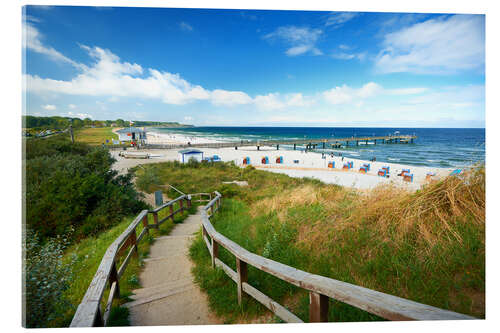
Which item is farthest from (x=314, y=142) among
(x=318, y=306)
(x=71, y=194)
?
(x=318, y=306)

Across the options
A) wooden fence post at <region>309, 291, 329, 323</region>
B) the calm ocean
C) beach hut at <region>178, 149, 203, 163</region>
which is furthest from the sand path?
beach hut at <region>178, 149, 203, 163</region>

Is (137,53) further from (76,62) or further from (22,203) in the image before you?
(22,203)

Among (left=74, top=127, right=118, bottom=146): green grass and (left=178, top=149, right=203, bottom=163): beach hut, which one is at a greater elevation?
(left=74, top=127, right=118, bottom=146): green grass

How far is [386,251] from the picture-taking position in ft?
6.09

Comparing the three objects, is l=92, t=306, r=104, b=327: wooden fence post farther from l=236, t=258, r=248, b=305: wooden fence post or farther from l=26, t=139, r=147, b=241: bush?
l=26, t=139, r=147, b=241: bush

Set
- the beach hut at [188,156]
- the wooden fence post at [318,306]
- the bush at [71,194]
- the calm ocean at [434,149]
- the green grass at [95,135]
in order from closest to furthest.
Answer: the wooden fence post at [318,306] < the calm ocean at [434,149] < the bush at [71,194] < the green grass at [95,135] < the beach hut at [188,156]

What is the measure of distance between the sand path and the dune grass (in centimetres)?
12

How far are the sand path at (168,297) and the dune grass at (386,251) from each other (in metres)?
0.12

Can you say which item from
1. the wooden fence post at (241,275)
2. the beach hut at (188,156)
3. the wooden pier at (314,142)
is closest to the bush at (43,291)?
the wooden fence post at (241,275)

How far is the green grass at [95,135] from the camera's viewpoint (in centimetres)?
425

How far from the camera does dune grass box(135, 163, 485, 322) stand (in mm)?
1473

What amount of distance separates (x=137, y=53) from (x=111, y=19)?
0.55m

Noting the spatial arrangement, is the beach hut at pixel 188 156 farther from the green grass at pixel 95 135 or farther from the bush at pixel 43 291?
the bush at pixel 43 291

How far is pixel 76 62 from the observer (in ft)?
8.79
